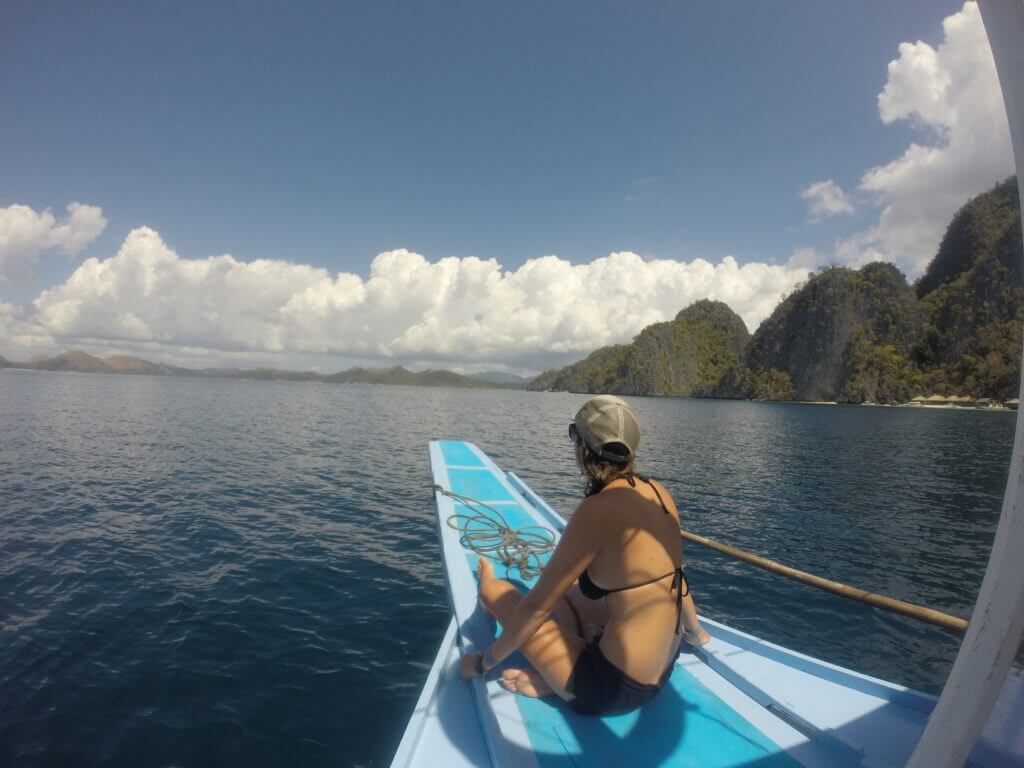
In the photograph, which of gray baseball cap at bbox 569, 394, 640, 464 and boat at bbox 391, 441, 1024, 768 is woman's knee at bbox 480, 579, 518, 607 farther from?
gray baseball cap at bbox 569, 394, 640, 464

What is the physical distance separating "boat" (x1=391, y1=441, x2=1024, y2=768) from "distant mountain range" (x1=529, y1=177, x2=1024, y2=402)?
132 metres

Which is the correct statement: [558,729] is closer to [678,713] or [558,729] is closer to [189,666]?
[678,713]

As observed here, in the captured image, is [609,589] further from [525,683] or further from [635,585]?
[525,683]

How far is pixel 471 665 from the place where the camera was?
3273 millimetres

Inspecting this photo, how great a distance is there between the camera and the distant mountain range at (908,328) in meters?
107

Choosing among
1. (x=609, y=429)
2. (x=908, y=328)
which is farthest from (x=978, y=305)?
(x=609, y=429)

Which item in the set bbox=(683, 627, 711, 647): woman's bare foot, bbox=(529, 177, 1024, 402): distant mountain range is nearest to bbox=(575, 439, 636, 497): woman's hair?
bbox=(683, 627, 711, 647): woman's bare foot

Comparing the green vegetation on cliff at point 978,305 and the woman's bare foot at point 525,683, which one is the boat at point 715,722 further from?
the green vegetation on cliff at point 978,305

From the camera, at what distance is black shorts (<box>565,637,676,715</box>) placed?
9.32 feet

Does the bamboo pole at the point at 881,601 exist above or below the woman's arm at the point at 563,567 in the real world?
below

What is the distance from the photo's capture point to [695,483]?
65.1ft

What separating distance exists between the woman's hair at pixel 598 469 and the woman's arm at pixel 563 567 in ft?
0.87

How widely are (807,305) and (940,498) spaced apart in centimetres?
14440

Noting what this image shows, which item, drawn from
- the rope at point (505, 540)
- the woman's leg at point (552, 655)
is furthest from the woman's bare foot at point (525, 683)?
the rope at point (505, 540)
